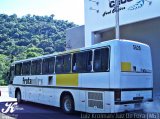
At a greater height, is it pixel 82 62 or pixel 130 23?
pixel 130 23

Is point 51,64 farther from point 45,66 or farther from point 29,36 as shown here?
point 29,36

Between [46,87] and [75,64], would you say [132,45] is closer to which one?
[75,64]

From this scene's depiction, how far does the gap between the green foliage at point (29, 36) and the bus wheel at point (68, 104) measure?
169 ft

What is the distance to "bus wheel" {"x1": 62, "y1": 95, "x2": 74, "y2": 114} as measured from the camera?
1289cm

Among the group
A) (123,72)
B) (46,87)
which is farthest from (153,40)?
(123,72)

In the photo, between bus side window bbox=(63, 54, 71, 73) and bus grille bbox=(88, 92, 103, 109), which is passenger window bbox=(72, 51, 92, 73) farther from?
bus grille bbox=(88, 92, 103, 109)

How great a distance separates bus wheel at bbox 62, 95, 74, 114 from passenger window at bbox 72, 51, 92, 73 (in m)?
1.34

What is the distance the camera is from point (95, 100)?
1129 cm

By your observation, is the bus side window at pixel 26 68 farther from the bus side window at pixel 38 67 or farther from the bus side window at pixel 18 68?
the bus side window at pixel 38 67

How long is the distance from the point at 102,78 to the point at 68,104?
288cm

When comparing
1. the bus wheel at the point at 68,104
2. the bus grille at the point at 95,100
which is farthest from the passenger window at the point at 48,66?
the bus grille at the point at 95,100

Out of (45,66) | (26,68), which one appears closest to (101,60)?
(45,66)

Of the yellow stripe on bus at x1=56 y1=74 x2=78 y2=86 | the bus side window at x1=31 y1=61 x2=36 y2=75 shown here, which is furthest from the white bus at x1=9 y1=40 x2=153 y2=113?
the bus side window at x1=31 y1=61 x2=36 y2=75

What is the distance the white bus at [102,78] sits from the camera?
1062 centimetres
